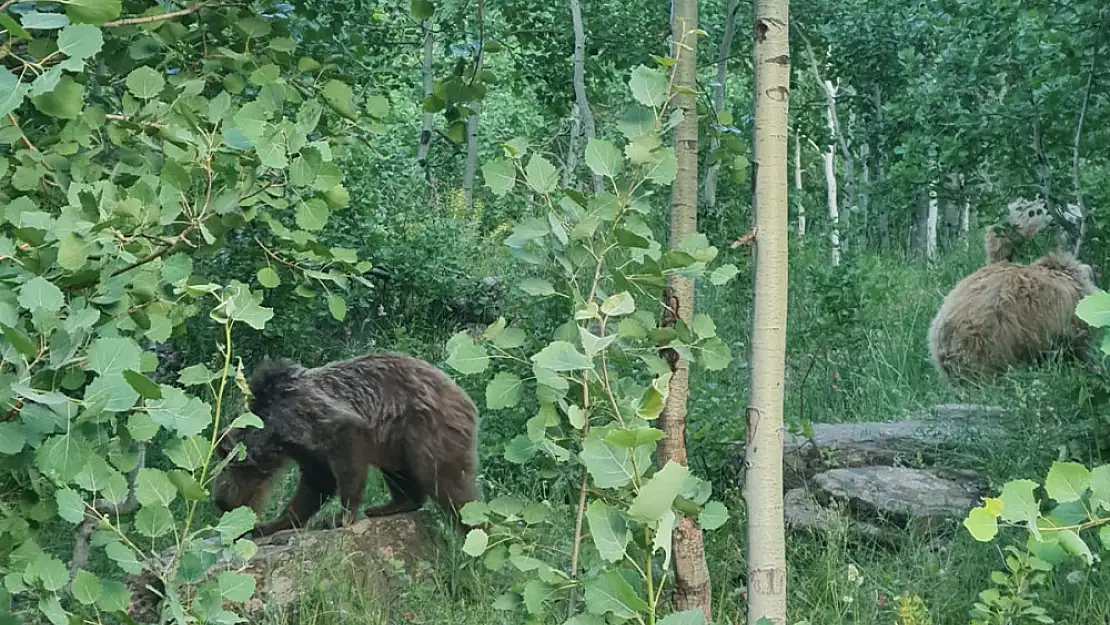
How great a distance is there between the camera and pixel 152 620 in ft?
16.6

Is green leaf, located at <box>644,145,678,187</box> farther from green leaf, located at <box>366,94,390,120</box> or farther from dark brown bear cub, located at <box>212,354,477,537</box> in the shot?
dark brown bear cub, located at <box>212,354,477,537</box>

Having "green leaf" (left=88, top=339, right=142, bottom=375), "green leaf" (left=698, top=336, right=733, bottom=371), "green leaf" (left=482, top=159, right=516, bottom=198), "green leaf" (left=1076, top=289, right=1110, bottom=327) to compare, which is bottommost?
Result: "green leaf" (left=698, top=336, right=733, bottom=371)

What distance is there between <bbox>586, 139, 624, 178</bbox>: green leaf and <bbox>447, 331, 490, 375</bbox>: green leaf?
0.48 m

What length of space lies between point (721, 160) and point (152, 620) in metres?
3.01

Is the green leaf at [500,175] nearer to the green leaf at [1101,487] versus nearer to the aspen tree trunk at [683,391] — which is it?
the aspen tree trunk at [683,391]

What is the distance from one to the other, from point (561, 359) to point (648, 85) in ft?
2.30

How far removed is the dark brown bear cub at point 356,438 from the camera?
5.84 metres

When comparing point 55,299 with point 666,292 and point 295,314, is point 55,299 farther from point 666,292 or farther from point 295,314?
point 295,314

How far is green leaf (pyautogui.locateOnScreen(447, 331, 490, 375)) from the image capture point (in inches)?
109

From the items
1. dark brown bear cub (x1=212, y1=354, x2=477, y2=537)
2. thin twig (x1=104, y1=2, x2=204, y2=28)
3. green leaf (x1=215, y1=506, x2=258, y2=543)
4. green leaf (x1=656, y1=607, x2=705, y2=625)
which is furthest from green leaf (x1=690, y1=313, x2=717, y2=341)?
dark brown bear cub (x1=212, y1=354, x2=477, y2=537)

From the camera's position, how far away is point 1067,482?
7.31ft

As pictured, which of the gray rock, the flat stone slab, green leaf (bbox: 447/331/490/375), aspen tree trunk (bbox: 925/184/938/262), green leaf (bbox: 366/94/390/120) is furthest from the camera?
aspen tree trunk (bbox: 925/184/938/262)

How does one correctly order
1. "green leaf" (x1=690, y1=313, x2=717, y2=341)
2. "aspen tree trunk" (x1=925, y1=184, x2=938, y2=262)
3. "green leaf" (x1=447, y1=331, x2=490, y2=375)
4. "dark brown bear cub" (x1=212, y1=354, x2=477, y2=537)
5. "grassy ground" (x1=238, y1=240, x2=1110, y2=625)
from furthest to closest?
"aspen tree trunk" (x1=925, y1=184, x2=938, y2=262) < "dark brown bear cub" (x1=212, y1=354, x2=477, y2=537) < "grassy ground" (x1=238, y1=240, x2=1110, y2=625) < "green leaf" (x1=690, y1=313, x2=717, y2=341) < "green leaf" (x1=447, y1=331, x2=490, y2=375)

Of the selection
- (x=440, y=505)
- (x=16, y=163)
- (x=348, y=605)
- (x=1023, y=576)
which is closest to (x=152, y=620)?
(x=348, y=605)
